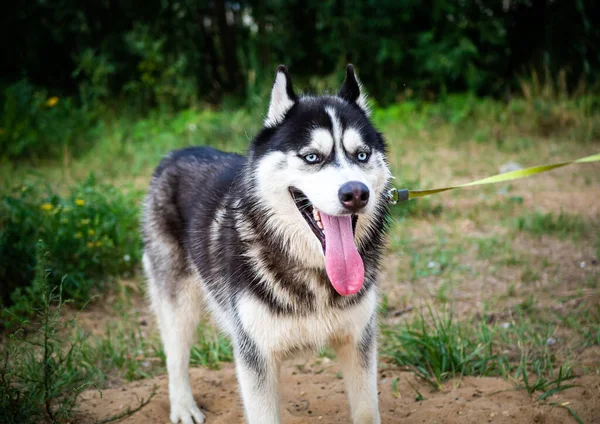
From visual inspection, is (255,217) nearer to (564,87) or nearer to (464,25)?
(564,87)

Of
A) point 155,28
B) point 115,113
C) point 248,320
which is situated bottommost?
point 248,320

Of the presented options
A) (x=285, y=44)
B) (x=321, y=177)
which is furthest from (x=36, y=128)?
(x=321, y=177)

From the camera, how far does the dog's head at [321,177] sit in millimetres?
2383

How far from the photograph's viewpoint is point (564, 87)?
8.58 m

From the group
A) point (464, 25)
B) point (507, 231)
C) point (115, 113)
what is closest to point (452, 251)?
point (507, 231)

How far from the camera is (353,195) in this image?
7.52ft

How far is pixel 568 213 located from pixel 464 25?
4.94m

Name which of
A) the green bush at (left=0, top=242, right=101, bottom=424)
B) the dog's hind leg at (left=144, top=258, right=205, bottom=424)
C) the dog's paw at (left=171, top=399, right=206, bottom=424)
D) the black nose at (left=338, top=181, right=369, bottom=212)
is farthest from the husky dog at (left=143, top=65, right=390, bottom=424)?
the green bush at (left=0, top=242, right=101, bottom=424)

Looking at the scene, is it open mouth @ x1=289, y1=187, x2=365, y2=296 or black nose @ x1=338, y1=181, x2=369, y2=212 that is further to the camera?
open mouth @ x1=289, y1=187, x2=365, y2=296

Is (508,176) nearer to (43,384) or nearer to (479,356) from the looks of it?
(479,356)

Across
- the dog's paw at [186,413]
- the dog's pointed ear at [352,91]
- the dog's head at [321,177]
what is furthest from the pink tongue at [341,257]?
Answer: the dog's paw at [186,413]

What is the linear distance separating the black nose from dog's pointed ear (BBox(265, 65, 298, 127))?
590mm

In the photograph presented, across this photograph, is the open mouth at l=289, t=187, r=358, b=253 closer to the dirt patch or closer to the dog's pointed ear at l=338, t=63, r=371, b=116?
the dog's pointed ear at l=338, t=63, r=371, b=116

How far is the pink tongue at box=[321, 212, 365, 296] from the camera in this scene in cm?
245
